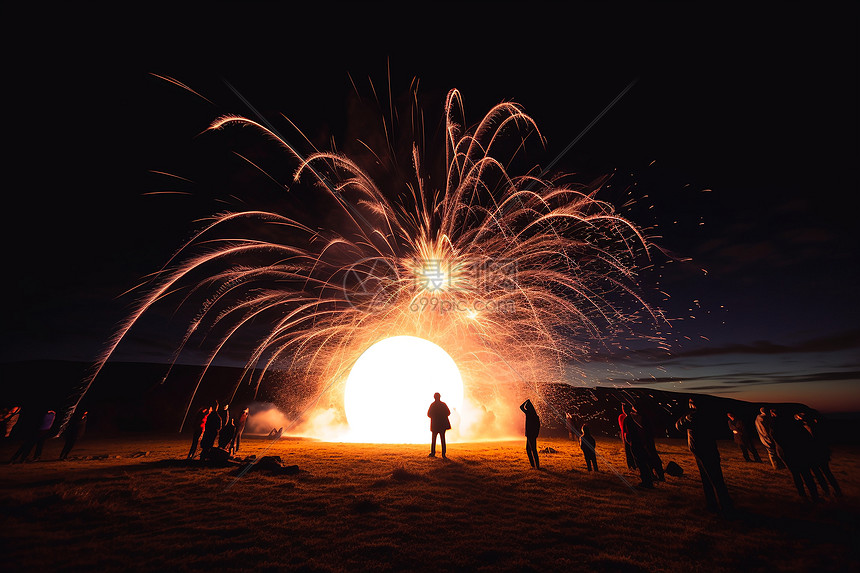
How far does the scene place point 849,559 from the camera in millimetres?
4672

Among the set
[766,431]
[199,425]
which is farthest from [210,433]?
[766,431]

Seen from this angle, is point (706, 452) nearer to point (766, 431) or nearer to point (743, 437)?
point (766, 431)

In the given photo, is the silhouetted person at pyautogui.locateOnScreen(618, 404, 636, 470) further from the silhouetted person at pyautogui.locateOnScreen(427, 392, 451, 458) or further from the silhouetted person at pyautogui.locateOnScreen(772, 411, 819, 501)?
the silhouetted person at pyautogui.locateOnScreen(427, 392, 451, 458)

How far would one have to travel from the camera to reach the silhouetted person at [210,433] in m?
10.4

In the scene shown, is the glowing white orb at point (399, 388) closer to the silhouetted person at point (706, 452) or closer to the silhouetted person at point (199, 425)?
the silhouetted person at point (199, 425)

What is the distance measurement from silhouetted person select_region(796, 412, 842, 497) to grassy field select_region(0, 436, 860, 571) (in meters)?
0.35

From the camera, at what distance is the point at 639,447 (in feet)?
28.2

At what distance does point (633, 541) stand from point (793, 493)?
619 cm

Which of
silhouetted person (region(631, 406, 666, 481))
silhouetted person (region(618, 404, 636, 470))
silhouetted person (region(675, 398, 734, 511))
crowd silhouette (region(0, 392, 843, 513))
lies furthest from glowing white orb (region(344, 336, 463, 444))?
silhouetted person (region(675, 398, 734, 511))

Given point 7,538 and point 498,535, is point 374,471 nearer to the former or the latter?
point 498,535

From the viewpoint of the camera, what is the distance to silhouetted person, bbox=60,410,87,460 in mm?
11703

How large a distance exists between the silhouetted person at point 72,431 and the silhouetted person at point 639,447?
17.8 metres

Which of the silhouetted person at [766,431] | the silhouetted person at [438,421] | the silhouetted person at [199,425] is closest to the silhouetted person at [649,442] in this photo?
the silhouetted person at [766,431]

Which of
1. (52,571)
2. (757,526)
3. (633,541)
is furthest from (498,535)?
(52,571)
